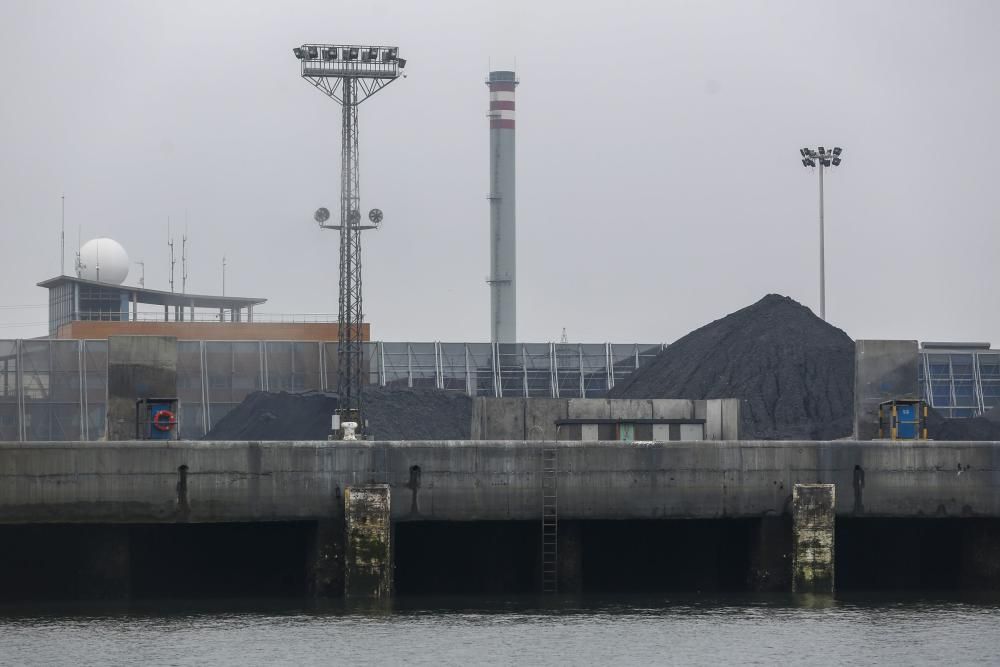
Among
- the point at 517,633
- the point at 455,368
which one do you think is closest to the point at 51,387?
the point at 455,368

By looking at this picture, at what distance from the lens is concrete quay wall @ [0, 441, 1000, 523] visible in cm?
4622

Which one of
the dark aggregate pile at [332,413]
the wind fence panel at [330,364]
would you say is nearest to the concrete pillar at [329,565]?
the dark aggregate pile at [332,413]

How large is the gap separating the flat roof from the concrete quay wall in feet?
261

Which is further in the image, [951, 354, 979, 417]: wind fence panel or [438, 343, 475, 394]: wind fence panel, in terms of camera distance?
[438, 343, 475, 394]: wind fence panel

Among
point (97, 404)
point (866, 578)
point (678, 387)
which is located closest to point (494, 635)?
point (866, 578)

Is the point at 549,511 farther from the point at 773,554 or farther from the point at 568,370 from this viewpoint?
the point at 568,370

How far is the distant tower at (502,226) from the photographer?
129 m

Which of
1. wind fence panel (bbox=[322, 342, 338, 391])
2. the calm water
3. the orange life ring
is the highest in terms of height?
wind fence panel (bbox=[322, 342, 338, 391])

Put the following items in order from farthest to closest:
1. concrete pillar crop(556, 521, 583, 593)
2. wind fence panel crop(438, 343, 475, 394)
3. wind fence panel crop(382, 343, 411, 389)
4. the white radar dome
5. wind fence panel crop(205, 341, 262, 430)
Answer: the white radar dome → wind fence panel crop(438, 343, 475, 394) → wind fence panel crop(382, 343, 411, 389) → wind fence panel crop(205, 341, 262, 430) → concrete pillar crop(556, 521, 583, 593)

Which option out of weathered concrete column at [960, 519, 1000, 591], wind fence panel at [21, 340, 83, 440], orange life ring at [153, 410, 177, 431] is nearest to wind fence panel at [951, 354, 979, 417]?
wind fence panel at [21, 340, 83, 440]

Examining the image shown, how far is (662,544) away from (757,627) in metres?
8.36

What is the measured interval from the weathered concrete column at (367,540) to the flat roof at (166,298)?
81.0 metres

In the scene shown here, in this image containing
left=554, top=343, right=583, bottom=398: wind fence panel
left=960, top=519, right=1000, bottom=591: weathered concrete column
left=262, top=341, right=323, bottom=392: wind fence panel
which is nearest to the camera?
left=960, top=519, right=1000, bottom=591: weathered concrete column

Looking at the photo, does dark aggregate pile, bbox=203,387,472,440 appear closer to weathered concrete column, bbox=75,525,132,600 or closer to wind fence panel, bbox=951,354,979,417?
wind fence panel, bbox=951,354,979,417
